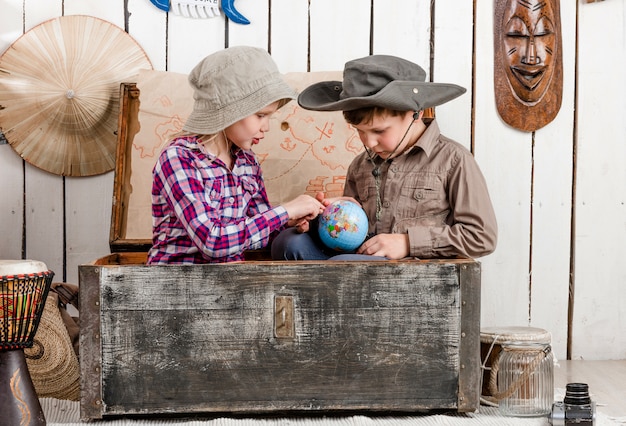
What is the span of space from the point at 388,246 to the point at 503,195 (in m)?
1.04

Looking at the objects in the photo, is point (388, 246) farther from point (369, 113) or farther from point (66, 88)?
point (66, 88)

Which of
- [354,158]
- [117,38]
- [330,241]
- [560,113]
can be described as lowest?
[330,241]

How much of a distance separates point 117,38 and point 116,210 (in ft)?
2.32

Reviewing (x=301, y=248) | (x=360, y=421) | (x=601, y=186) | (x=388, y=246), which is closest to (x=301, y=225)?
(x=301, y=248)

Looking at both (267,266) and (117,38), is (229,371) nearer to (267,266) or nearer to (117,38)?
(267,266)

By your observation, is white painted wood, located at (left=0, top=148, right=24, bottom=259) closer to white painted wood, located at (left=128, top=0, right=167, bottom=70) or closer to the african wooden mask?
white painted wood, located at (left=128, top=0, right=167, bottom=70)

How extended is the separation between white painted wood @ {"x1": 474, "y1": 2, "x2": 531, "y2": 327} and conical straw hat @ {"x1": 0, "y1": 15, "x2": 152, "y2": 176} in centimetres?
139

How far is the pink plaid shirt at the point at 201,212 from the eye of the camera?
2.43m

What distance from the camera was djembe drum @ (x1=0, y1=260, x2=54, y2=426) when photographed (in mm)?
2250

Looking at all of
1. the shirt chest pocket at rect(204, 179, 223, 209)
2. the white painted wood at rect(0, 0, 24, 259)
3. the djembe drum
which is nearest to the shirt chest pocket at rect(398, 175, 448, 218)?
the shirt chest pocket at rect(204, 179, 223, 209)

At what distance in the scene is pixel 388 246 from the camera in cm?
259

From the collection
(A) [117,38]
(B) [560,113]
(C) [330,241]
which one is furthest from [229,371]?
(B) [560,113]

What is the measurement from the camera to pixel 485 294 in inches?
136

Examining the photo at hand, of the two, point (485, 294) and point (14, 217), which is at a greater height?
point (14, 217)
